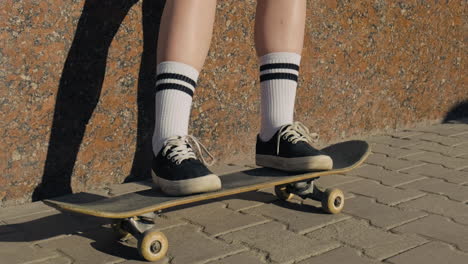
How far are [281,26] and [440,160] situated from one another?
1.42 metres

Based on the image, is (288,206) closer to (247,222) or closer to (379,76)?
(247,222)

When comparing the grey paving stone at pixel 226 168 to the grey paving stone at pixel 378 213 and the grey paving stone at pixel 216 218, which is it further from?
the grey paving stone at pixel 378 213

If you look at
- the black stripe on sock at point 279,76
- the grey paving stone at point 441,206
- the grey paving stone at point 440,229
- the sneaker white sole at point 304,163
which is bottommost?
the grey paving stone at point 440,229

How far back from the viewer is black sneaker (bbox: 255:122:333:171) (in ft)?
8.49

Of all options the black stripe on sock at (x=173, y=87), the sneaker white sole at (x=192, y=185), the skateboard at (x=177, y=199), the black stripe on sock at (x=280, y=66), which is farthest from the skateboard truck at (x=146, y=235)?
the black stripe on sock at (x=280, y=66)

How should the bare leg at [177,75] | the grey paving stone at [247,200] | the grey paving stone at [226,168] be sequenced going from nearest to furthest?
the bare leg at [177,75]
the grey paving stone at [247,200]
the grey paving stone at [226,168]

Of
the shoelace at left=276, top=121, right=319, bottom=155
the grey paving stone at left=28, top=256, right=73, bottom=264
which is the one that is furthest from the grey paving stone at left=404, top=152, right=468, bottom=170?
the grey paving stone at left=28, top=256, right=73, bottom=264

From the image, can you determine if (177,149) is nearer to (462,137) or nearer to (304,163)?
(304,163)

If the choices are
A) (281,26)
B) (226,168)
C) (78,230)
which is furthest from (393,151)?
(78,230)

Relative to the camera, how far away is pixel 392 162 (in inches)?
141

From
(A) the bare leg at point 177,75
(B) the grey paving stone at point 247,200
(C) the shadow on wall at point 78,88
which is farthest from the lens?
(C) the shadow on wall at point 78,88

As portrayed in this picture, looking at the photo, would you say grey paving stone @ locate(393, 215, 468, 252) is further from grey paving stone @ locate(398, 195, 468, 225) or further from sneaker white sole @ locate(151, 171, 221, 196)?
sneaker white sole @ locate(151, 171, 221, 196)

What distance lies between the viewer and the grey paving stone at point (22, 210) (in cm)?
272

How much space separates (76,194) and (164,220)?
598mm
